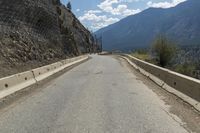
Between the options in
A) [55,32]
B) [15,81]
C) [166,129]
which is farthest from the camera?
[55,32]

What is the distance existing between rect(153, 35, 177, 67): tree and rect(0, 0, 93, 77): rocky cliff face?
12792 millimetres

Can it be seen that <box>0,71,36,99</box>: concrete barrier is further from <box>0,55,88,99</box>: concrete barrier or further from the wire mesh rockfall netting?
the wire mesh rockfall netting

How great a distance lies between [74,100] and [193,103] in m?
3.61

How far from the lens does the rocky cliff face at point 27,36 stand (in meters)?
23.3

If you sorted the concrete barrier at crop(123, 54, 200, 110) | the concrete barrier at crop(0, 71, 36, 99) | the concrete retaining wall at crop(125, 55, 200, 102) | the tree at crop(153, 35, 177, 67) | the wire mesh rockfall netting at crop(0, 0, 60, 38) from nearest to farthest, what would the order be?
1. the concrete barrier at crop(123, 54, 200, 110)
2. the concrete retaining wall at crop(125, 55, 200, 102)
3. the concrete barrier at crop(0, 71, 36, 99)
4. the wire mesh rockfall netting at crop(0, 0, 60, 38)
5. the tree at crop(153, 35, 177, 67)

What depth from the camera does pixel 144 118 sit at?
8.35 metres

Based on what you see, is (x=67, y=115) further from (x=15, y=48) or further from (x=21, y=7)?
(x=21, y=7)

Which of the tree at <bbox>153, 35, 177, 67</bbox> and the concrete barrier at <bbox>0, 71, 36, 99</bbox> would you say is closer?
the concrete barrier at <bbox>0, 71, 36, 99</bbox>

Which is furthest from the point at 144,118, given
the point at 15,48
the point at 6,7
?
the point at 6,7

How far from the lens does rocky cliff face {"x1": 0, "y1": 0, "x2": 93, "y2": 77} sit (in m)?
23.3

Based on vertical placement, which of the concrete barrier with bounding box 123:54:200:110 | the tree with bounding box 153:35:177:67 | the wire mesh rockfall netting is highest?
the wire mesh rockfall netting

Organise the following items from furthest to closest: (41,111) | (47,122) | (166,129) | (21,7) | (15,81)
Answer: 1. (21,7)
2. (15,81)
3. (41,111)
4. (47,122)
5. (166,129)

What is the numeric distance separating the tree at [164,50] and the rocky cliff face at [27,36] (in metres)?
12.8

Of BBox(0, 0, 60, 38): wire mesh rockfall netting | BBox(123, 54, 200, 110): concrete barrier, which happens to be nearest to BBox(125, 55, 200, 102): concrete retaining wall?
BBox(123, 54, 200, 110): concrete barrier
